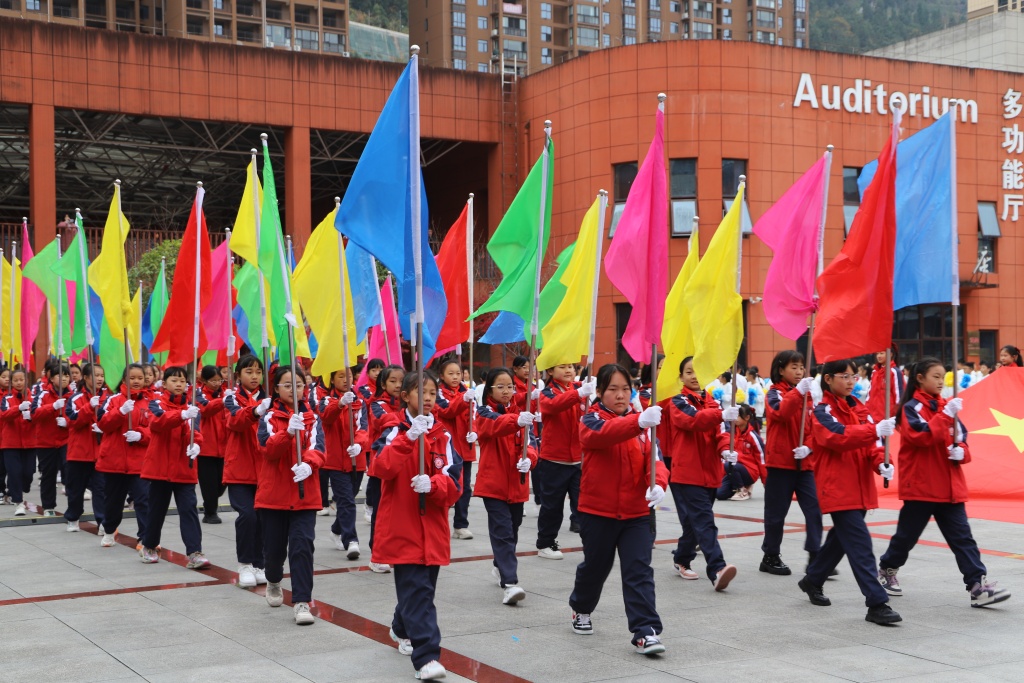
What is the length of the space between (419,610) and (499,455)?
2915 mm

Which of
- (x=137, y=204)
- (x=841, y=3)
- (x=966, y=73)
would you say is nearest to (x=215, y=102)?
(x=137, y=204)

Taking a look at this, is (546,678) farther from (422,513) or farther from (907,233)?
(907,233)

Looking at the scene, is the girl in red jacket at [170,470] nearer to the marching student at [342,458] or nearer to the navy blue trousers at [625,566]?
the marching student at [342,458]

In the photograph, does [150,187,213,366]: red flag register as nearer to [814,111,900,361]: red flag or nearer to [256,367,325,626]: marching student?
[256,367,325,626]: marching student

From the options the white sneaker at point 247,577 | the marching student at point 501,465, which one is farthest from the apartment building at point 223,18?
the white sneaker at point 247,577

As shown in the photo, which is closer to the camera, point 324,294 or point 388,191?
point 388,191

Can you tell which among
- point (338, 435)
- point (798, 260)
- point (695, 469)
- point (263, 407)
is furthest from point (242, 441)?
point (798, 260)

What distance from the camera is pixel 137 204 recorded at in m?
47.1

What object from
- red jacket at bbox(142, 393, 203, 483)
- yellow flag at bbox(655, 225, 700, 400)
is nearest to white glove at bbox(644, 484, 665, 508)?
yellow flag at bbox(655, 225, 700, 400)

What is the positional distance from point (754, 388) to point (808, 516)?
13664mm

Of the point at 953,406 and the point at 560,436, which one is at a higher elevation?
the point at 953,406

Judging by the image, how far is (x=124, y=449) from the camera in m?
A: 11.4

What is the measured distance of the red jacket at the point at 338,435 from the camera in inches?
448

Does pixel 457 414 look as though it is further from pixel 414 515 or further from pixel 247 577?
pixel 414 515
